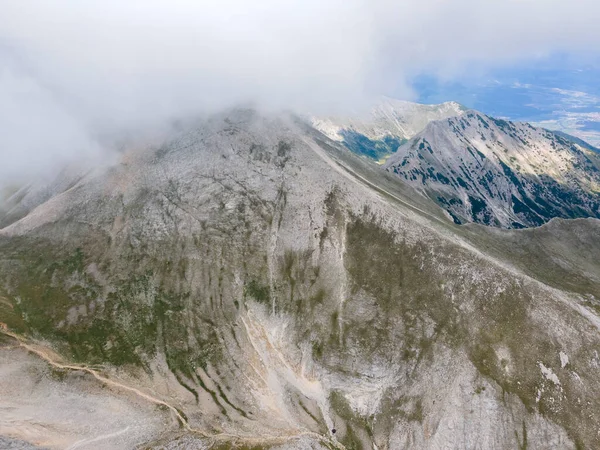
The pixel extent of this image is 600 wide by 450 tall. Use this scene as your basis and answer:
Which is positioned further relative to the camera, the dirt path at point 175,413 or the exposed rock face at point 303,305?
the exposed rock face at point 303,305

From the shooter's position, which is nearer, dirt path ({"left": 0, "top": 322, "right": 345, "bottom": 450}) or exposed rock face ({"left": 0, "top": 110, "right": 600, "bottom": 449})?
dirt path ({"left": 0, "top": 322, "right": 345, "bottom": 450})

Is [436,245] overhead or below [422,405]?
overhead

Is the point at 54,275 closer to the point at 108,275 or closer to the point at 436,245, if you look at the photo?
the point at 108,275

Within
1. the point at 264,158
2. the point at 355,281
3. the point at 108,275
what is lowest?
the point at 355,281

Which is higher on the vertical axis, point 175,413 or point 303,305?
point 175,413

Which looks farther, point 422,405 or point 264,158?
point 264,158

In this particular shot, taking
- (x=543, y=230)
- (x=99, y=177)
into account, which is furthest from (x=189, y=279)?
(x=543, y=230)

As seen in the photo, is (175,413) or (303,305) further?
(303,305)

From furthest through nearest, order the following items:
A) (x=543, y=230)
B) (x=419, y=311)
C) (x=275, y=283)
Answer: (x=543, y=230), (x=275, y=283), (x=419, y=311)
